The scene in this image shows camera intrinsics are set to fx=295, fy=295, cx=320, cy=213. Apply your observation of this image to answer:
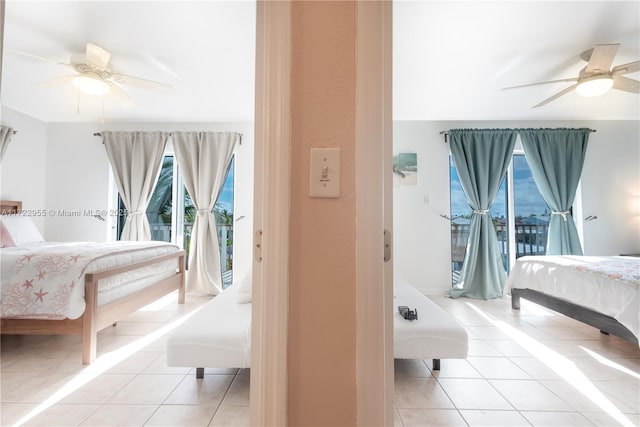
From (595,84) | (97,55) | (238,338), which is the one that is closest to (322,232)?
(238,338)

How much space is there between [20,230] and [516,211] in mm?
5988

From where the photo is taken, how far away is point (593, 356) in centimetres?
223

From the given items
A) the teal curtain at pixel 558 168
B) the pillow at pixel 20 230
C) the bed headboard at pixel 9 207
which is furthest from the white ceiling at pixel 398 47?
the pillow at pixel 20 230

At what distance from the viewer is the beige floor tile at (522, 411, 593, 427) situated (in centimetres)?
151

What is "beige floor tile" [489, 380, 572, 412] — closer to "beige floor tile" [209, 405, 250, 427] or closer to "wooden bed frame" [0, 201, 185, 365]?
"beige floor tile" [209, 405, 250, 427]

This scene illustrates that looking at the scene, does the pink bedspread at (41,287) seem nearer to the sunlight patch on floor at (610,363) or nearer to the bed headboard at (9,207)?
the bed headboard at (9,207)

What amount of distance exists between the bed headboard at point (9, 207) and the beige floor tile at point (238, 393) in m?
3.75

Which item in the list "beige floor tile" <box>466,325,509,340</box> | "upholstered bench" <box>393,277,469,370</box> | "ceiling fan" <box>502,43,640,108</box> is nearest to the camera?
"upholstered bench" <box>393,277,469,370</box>

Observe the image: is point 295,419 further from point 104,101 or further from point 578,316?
point 104,101

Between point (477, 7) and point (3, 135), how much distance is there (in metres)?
5.05

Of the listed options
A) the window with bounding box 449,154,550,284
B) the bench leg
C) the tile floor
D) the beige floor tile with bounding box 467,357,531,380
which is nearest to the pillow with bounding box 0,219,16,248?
the tile floor

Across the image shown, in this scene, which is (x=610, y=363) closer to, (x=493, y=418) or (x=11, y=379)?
(x=493, y=418)

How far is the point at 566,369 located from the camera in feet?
6.69

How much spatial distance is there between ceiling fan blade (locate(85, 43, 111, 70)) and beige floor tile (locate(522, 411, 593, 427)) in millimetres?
3621
